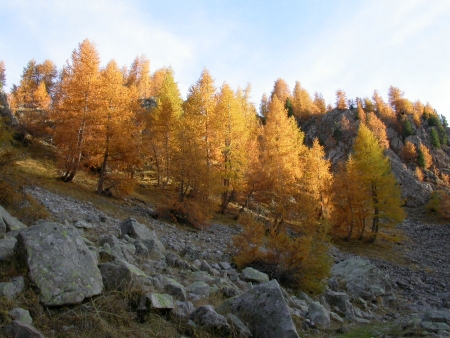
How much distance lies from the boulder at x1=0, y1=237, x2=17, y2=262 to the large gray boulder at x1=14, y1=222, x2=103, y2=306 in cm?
16

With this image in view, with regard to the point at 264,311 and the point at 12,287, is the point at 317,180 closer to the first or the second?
the point at 264,311

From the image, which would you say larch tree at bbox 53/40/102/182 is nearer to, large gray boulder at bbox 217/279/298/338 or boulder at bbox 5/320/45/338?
large gray boulder at bbox 217/279/298/338

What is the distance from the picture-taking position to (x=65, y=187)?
20.2m

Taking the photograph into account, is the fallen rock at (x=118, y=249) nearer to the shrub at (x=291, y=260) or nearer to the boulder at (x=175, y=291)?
the boulder at (x=175, y=291)

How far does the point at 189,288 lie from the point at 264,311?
207 cm

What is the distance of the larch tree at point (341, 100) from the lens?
80250mm

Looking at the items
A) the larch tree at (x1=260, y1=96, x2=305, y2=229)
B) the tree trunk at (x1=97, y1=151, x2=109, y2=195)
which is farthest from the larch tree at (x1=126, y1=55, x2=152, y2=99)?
the tree trunk at (x1=97, y1=151, x2=109, y2=195)

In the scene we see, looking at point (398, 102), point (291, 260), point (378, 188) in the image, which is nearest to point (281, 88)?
point (398, 102)

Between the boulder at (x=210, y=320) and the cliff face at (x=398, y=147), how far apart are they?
53.6m

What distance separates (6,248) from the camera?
16.1ft

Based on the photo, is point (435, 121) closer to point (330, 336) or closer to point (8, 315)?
point (330, 336)

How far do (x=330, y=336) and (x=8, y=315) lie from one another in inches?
235

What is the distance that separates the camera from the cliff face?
52.6 meters

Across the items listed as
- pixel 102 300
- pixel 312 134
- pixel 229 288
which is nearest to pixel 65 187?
pixel 229 288
